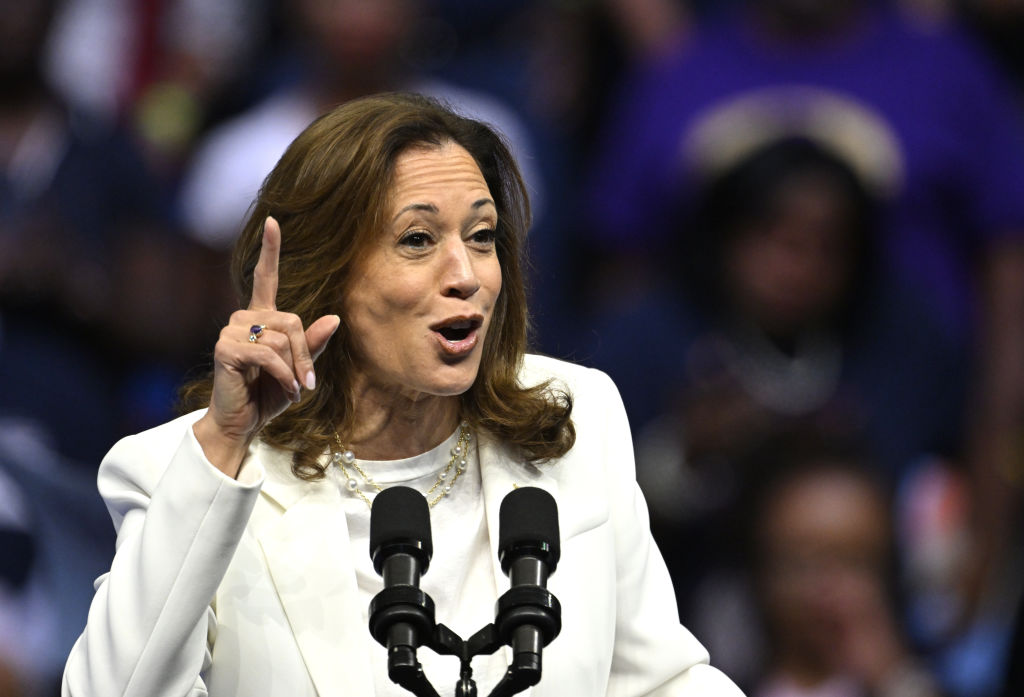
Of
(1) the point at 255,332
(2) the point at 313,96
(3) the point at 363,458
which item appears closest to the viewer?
(1) the point at 255,332

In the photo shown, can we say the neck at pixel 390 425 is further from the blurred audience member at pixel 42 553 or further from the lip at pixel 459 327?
the blurred audience member at pixel 42 553

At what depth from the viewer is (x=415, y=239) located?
89.3 inches

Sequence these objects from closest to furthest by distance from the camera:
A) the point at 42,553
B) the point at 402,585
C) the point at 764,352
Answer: the point at 402,585, the point at 42,553, the point at 764,352

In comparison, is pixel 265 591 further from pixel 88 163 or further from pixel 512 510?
pixel 88 163

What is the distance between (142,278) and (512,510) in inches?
126

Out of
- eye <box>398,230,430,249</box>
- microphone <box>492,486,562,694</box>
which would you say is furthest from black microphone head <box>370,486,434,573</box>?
eye <box>398,230,430,249</box>

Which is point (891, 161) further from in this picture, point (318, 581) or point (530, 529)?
point (530, 529)

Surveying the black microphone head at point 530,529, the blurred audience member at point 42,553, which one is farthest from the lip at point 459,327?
the blurred audience member at point 42,553

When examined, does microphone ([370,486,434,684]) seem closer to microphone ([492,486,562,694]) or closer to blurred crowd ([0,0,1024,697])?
microphone ([492,486,562,694])

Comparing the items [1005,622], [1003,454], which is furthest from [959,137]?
[1005,622]

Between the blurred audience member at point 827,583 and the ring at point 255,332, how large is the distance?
2.90m

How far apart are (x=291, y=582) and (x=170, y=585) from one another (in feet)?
0.90

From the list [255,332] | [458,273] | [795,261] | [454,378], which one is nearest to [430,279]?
[458,273]

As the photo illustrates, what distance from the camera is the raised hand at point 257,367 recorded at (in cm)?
184
